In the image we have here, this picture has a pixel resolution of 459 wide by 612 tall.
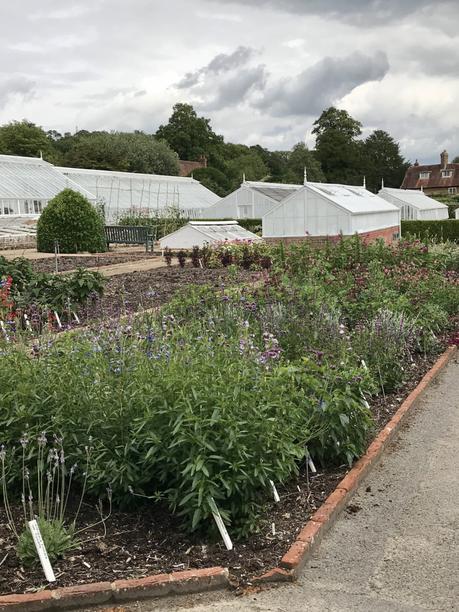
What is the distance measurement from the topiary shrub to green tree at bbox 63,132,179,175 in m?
30.1

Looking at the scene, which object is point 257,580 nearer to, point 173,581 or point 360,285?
point 173,581

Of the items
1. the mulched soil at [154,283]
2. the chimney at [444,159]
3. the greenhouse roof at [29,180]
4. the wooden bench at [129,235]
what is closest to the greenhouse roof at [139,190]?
the greenhouse roof at [29,180]

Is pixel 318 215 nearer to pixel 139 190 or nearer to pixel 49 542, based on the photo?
pixel 49 542

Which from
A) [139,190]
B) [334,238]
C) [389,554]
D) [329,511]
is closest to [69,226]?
[334,238]

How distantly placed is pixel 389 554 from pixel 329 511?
421 mm

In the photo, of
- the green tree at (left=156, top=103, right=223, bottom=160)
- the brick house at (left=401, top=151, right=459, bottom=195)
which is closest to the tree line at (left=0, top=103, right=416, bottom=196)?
the green tree at (left=156, top=103, right=223, bottom=160)

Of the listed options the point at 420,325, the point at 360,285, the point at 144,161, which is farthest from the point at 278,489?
the point at 144,161

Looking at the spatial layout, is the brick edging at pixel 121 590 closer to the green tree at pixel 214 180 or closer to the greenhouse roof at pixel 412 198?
the greenhouse roof at pixel 412 198

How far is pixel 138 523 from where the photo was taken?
12.3 feet

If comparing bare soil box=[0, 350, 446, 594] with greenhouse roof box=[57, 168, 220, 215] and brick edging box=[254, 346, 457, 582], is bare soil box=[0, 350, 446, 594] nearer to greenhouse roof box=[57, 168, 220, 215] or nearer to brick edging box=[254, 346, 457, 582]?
brick edging box=[254, 346, 457, 582]

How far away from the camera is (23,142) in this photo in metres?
54.8

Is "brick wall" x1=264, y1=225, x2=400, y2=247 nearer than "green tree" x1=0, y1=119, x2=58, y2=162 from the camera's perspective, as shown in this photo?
Yes

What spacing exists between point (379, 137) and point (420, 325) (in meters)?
79.2

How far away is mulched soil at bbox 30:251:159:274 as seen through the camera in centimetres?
1623
